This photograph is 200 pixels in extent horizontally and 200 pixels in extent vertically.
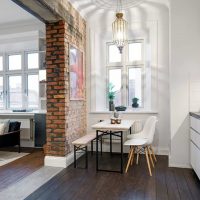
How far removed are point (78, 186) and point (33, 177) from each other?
0.80 metres

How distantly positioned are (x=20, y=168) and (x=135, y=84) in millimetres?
2932

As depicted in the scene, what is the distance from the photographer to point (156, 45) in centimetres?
439

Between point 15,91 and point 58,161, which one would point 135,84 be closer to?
point 58,161

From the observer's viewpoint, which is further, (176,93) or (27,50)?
(27,50)

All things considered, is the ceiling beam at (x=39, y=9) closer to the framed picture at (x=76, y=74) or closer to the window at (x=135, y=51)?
the framed picture at (x=76, y=74)

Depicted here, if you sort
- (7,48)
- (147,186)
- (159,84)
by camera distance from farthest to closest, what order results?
(7,48)
(159,84)
(147,186)

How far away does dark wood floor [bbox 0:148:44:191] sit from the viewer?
10.2 ft

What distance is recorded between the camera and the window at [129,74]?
4.77 metres

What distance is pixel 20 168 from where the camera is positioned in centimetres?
364

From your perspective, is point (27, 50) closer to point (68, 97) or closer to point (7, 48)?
point (7, 48)

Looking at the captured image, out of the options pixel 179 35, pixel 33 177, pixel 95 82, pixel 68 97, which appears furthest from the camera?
pixel 95 82

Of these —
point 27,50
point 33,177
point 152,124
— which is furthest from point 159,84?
point 27,50

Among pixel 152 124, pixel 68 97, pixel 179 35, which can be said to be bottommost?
pixel 152 124

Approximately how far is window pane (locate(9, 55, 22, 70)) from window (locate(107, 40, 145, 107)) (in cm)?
268
